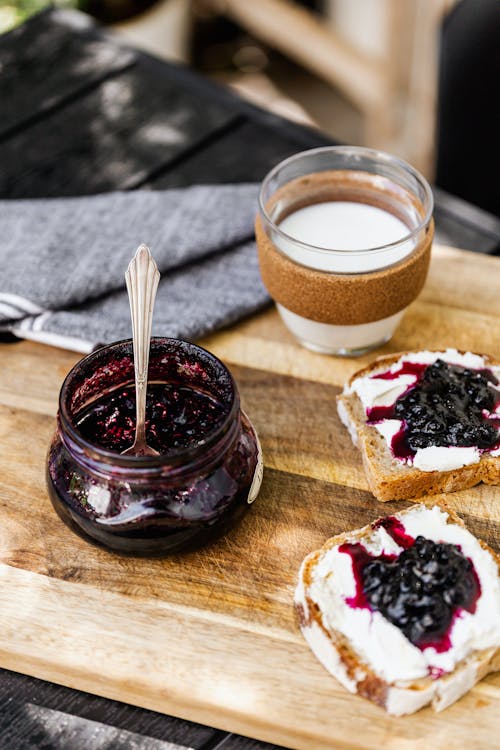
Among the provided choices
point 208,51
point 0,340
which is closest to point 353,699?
point 0,340

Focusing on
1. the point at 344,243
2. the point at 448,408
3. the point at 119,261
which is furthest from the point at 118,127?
the point at 448,408

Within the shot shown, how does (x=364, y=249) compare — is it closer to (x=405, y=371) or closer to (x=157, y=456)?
(x=405, y=371)

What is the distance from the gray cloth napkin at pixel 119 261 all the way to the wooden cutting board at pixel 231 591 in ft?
0.37

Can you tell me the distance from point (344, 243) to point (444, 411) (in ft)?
1.66

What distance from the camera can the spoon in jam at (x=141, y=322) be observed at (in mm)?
1743

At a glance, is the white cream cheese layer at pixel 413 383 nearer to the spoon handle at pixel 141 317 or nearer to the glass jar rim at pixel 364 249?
the glass jar rim at pixel 364 249

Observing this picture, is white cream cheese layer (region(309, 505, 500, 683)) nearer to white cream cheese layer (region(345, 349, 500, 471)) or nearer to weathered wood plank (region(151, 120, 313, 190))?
white cream cheese layer (region(345, 349, 500, 471))

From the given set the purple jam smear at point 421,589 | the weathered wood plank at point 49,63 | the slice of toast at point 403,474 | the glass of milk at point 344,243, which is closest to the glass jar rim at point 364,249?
the glass of milk at point 344,243

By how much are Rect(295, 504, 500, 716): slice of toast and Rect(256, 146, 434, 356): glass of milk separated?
2.23 ft

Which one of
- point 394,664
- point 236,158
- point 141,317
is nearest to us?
point 394,664

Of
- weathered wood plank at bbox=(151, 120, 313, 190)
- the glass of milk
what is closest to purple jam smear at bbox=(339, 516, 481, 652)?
the glass of milk

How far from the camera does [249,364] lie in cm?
225

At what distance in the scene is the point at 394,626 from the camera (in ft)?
5.17

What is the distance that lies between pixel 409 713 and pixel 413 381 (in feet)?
2.49
